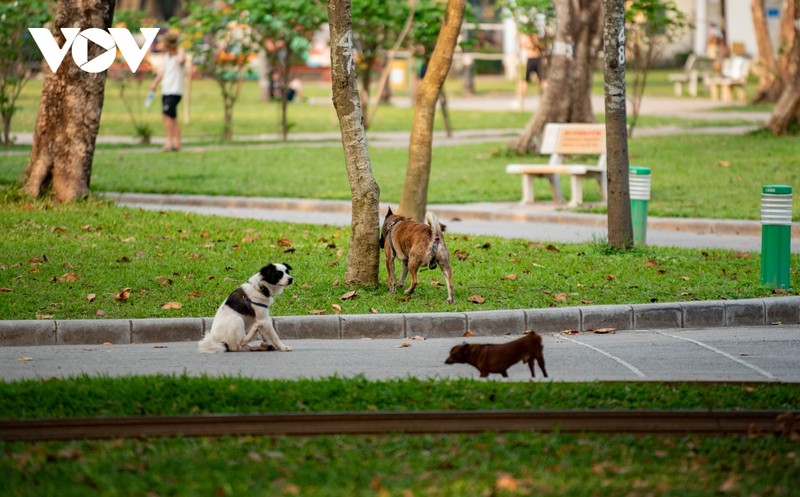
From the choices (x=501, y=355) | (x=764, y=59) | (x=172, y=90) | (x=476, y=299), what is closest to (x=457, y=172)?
(x=172, y=90)

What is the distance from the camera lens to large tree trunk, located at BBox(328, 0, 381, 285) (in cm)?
1102

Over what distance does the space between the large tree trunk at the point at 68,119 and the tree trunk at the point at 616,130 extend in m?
6.11

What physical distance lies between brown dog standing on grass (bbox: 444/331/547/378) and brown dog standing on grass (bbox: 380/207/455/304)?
2.31 m

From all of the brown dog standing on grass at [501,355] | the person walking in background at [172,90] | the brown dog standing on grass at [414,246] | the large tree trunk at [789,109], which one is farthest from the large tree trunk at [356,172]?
the large tree trunk at [789,109]

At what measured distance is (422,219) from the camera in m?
14.2

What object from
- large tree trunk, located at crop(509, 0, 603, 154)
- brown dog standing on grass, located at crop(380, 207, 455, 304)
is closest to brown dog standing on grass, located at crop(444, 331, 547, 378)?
brown dog standing on grass, located at crop(380, 207, 455, 304)

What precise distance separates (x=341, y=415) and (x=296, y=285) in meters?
4.40

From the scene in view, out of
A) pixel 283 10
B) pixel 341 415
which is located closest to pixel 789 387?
pixel 341 415

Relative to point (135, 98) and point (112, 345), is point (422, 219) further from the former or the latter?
point (135, 98)

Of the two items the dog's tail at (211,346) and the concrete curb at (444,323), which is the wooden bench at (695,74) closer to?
the concrete curb at (444,323)

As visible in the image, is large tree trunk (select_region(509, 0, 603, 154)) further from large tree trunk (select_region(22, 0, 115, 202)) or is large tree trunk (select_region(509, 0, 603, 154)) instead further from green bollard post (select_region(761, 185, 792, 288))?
green bollard post (select_region(761, 185, 792, 288))

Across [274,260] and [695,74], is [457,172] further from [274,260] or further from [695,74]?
[695,74]

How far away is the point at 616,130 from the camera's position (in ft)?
42.2

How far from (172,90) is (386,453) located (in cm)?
1983
